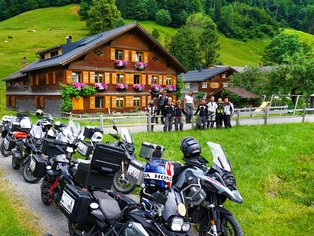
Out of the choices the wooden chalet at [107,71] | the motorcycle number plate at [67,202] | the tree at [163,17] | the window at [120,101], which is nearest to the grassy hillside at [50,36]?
the tree at [163,17]

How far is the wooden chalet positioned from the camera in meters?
32.1

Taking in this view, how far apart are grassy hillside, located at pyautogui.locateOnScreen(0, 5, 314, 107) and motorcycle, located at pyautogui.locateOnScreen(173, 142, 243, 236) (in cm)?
6504

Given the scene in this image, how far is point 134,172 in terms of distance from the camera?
23.5 ft

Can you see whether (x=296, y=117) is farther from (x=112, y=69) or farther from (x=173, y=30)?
(x=173, y=30)

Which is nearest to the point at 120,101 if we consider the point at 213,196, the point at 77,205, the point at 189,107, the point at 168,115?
the point at 189,107

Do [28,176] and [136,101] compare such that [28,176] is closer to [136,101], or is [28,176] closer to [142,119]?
[142,119]

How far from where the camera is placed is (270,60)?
72.6 meters

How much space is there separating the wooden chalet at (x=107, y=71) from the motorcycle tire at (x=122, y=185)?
2326cm

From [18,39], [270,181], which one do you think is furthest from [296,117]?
[18,39]

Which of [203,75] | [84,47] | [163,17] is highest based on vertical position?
[163,17]

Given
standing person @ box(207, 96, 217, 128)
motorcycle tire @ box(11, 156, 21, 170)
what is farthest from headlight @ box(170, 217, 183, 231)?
standing person @ box(207, 96, 217, 128)

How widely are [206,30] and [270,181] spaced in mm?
70690

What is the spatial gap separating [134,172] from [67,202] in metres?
2.21

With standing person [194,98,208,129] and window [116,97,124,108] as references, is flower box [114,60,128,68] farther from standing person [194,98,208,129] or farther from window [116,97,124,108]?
standing person [194,98,208,129]
